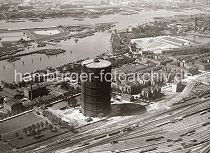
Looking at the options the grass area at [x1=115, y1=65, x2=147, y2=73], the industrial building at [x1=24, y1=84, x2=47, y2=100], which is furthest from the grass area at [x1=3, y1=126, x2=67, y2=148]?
the grass area at [x1=115, y1=65, x2=147, y2=73]

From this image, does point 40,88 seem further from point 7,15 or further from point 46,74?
point 7,15

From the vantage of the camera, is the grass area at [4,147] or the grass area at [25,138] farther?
the grass area at [25,138]

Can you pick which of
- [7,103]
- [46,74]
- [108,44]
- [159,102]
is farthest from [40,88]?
[108,44]

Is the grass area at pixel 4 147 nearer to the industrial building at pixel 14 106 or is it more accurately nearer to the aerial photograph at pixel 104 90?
the aerial photograph at pixel 104 90

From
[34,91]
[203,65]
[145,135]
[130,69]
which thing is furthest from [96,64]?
[203,65]

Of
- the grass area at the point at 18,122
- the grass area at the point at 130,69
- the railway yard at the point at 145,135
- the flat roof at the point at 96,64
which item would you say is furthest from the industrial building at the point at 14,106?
the grass area at the point at 130,69

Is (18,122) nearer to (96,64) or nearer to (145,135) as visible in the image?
(96,64)
